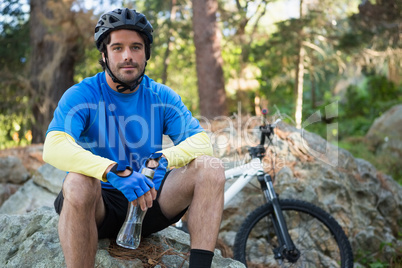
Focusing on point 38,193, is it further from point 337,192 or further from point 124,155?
point 337,192

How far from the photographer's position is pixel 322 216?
3676 millimetres

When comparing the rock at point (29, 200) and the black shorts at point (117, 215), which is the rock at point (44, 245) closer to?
the black shorts at point (117, 215)

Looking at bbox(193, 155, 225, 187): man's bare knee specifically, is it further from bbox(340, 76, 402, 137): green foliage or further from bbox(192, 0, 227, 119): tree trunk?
bbox(340, 76, 402, 137): green foliage

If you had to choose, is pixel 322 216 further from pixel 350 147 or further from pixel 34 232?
pixel 350 147

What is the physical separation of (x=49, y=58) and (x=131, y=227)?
7301mm

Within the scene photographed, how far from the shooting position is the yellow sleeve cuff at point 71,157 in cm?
227

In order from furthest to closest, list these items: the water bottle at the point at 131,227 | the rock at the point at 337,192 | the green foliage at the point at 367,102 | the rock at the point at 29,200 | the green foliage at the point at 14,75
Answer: the green foliage at the point at 367,102 → the green foliage at the point at 14,75 → the rock at the point at 29,200 → the rock at the point at 337,192 → the water bottle at the point at 131,227

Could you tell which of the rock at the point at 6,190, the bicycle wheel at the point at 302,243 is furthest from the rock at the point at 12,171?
the bicycle wheel at the point at 302,243

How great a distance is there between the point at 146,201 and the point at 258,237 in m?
2.34

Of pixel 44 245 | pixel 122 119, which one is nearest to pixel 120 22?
pixel 122 119

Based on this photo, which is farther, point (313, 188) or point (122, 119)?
point (313, 188)

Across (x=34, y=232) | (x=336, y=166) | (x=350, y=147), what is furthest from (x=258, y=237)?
(x=350, y=147)

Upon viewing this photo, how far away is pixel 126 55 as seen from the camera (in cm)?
281

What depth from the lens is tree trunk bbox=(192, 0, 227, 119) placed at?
7551 millimetres
